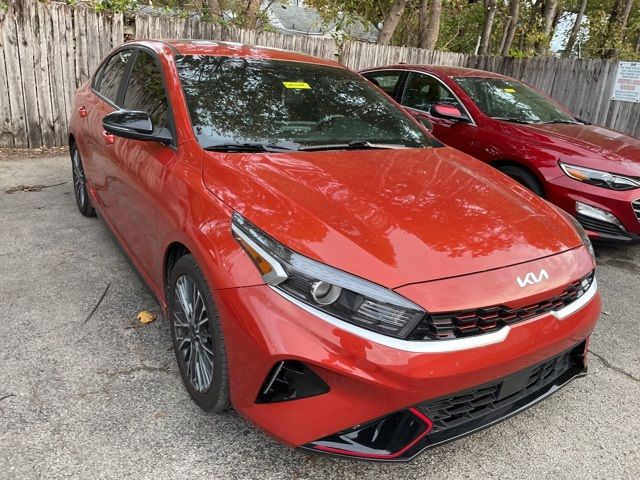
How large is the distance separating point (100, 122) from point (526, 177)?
3605 millimetres

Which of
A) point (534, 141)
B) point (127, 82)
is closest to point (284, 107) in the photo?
point (127, 82)

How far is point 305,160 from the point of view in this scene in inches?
104

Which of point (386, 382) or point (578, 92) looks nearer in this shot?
point (386, 382)

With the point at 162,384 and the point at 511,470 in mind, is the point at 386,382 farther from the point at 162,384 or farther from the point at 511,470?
the point at 162,384

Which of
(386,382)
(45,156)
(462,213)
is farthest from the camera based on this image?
(45,156)

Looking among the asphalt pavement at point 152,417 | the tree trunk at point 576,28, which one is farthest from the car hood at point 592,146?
the tree trunk at point 576,28

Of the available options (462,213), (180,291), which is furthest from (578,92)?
(180,291)

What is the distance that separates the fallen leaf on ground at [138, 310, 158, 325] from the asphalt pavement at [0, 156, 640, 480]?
0.13 ft

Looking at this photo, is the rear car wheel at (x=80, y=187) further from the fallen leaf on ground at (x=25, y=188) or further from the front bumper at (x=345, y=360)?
the front bumper at (x=345, y=360)

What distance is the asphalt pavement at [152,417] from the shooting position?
2115 millimetres

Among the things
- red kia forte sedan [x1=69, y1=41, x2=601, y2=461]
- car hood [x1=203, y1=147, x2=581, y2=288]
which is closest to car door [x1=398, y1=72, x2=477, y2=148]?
red kia forte sedan [x1=69, y1=41, x2=601, y2=461]

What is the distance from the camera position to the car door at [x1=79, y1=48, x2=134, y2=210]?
3.56 m

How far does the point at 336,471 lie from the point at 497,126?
12.9 ft

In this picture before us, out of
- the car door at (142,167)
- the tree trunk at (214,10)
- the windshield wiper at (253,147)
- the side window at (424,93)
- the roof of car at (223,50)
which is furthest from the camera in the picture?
the tree trunk at (214,10)
